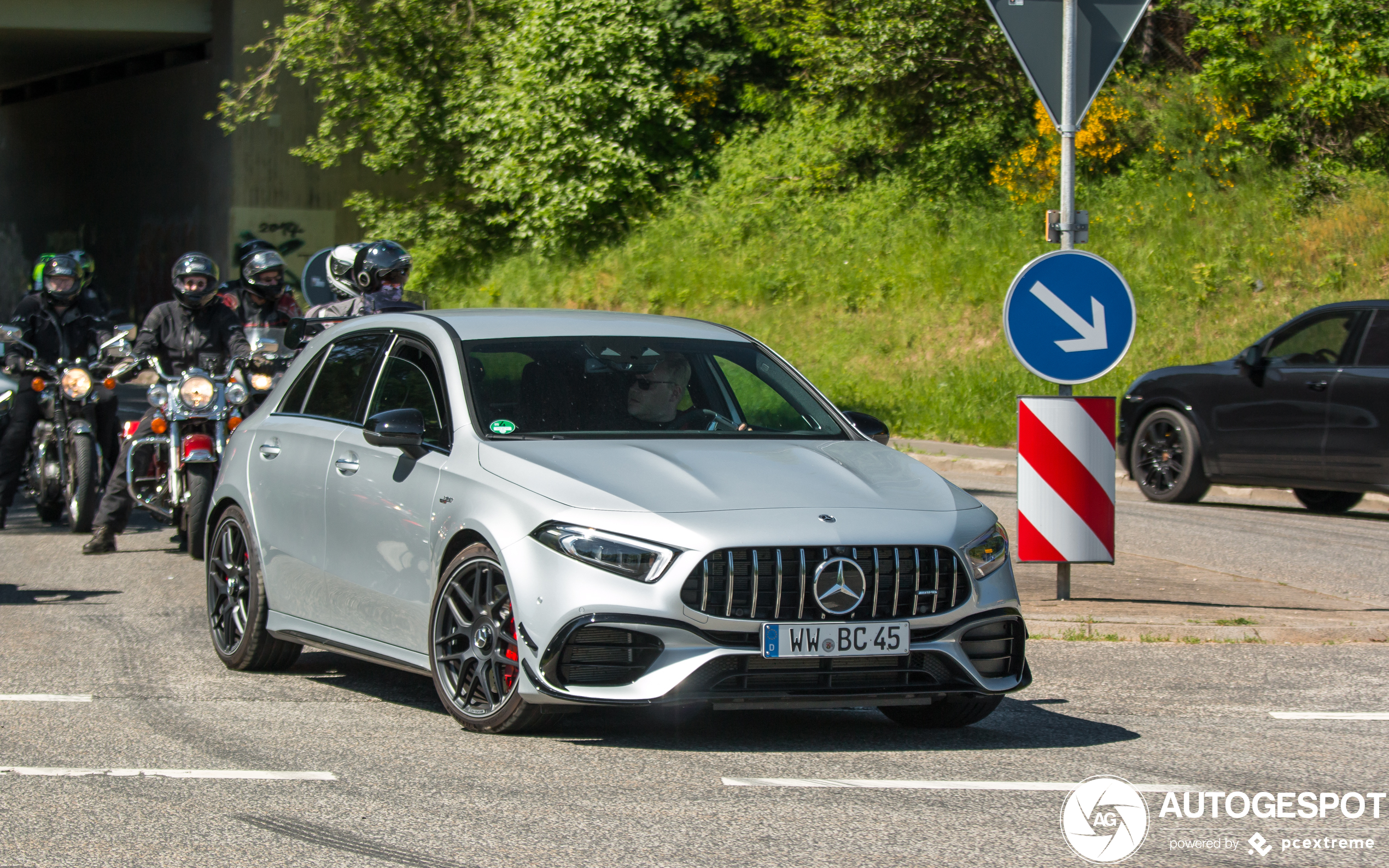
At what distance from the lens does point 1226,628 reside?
8969 mm

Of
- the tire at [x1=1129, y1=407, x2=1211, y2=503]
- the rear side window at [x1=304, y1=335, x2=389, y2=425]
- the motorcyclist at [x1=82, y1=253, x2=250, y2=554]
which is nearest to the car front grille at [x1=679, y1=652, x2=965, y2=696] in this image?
the rear side window at [x1=304, y1=335, x2=389, y2=425]

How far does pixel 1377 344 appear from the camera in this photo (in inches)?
583

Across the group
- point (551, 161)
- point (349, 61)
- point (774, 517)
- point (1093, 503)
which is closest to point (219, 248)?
point (349, 61)

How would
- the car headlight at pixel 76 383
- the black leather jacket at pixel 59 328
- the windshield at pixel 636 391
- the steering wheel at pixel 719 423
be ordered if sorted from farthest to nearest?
the black leather jacket at pixel 59 328
the car headlight at pixel 76 383
the steering wheel at pixel 719 423
the windshield at pixel 636 391

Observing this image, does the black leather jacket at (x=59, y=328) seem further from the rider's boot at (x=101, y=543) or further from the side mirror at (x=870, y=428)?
the side mirror at (x=870, y=428)

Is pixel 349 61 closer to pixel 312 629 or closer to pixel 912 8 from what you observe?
pixel 912 8

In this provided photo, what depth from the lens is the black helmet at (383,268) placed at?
37.7 ft

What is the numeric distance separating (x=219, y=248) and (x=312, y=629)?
1270 inches

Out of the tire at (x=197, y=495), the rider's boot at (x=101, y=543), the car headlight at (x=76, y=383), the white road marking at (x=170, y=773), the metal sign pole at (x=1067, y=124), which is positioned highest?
the metal sign pole at (x=1067, y=124)

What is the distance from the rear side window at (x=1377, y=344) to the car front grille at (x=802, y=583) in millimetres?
9963

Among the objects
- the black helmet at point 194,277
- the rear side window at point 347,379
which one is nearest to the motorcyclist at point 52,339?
the black helmet at point 194,277

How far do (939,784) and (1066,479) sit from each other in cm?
416

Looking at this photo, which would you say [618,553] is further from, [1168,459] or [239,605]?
[1168,459]

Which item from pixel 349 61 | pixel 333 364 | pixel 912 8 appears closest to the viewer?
pixel 333 364
